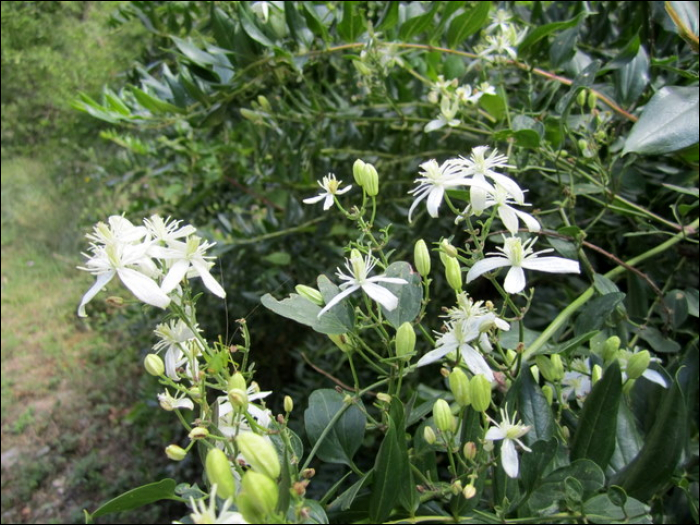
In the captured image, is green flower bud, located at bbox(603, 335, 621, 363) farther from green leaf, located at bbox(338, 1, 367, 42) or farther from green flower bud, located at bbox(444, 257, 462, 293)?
green leaf, located at bbox(338, 1, 367, 42)

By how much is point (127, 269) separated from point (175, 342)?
53 millimetres

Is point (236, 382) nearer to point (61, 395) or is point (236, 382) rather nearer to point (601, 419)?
point (601, 419)

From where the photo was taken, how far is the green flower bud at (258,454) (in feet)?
0.84

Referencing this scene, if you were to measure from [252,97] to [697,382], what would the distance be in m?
0.67

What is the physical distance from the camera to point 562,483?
1.11 feet

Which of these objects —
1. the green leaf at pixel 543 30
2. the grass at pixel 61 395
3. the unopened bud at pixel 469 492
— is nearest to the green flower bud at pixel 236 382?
the unopened bud at pixel 469 492

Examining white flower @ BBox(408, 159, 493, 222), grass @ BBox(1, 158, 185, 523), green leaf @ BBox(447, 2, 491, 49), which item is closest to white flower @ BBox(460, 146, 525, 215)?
white flower @ BBox(408, 159, 493, 222)

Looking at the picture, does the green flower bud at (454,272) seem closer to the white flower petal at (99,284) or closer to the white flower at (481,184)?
the white flower at (481,184)

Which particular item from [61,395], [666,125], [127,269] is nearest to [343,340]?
[127,269]

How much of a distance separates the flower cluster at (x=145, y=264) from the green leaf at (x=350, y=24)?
18.1 inches

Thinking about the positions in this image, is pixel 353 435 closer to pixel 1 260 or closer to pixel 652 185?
pixel 652 185

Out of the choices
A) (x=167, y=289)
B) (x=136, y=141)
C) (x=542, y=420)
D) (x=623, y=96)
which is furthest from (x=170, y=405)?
(x=136, y=141)

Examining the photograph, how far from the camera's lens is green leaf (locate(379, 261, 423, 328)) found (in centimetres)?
36

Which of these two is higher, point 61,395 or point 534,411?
point 534,411
